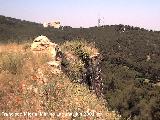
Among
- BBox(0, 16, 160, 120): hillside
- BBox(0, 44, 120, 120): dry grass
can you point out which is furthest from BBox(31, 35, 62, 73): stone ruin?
BBox(0, 16, 160, 120): hillside

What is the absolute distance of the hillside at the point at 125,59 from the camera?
68375mm

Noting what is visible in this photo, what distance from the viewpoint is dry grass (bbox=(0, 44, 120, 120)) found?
1186cm

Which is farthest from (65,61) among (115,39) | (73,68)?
(115,39)

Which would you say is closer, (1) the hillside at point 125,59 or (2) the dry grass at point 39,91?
(2) the dry grass at point 39,91

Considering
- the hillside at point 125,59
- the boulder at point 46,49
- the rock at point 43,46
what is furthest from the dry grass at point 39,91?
the hillside at point 125,59

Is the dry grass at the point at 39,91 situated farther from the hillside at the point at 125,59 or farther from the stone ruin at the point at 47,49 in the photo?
the hillside at the point at 125,59

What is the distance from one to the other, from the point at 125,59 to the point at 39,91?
135 metres

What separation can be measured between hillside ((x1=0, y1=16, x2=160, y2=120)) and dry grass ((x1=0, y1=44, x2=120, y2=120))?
45027 millimetres

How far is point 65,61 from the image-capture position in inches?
608

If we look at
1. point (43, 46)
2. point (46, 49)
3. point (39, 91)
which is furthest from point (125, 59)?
point (39, 91)

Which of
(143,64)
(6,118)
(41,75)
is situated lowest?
(143,64)

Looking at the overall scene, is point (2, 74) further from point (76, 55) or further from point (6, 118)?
point (76, 55)

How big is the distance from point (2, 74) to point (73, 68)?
11.0ft

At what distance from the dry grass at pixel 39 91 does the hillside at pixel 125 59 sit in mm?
45027
